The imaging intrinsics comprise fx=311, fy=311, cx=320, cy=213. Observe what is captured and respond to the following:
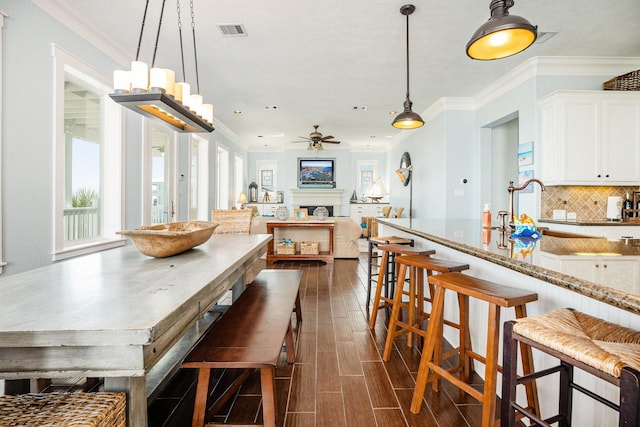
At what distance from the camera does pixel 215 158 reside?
6.88 meters

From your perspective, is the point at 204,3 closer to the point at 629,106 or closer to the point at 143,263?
the point at 143,263

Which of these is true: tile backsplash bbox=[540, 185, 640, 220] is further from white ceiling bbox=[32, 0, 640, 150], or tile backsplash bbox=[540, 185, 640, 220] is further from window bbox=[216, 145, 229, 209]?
window bbox=[216, 145, 229, 209]

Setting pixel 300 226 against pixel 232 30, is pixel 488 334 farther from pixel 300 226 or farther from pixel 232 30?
pixel 300 226

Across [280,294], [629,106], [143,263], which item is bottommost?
[280,294]

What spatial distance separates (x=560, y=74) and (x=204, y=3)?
13.4 feet

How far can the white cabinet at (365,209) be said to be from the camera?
31.1ft

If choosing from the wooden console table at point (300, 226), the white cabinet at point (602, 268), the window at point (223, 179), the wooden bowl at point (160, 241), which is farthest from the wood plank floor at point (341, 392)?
the window at point (223, 179)

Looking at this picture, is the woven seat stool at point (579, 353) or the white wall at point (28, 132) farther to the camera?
the white wall at point (28, 132)

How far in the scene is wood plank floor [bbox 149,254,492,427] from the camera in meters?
1.58

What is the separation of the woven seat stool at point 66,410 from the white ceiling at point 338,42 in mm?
2899

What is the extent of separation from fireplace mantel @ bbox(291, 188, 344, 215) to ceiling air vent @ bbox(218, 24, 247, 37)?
637 centimetres

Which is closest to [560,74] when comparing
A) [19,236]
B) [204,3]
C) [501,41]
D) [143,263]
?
[501,41]

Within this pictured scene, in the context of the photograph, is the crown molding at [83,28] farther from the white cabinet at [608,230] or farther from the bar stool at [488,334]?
the white cabinet at [608,230]

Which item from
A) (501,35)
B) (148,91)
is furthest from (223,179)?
(501,35)
